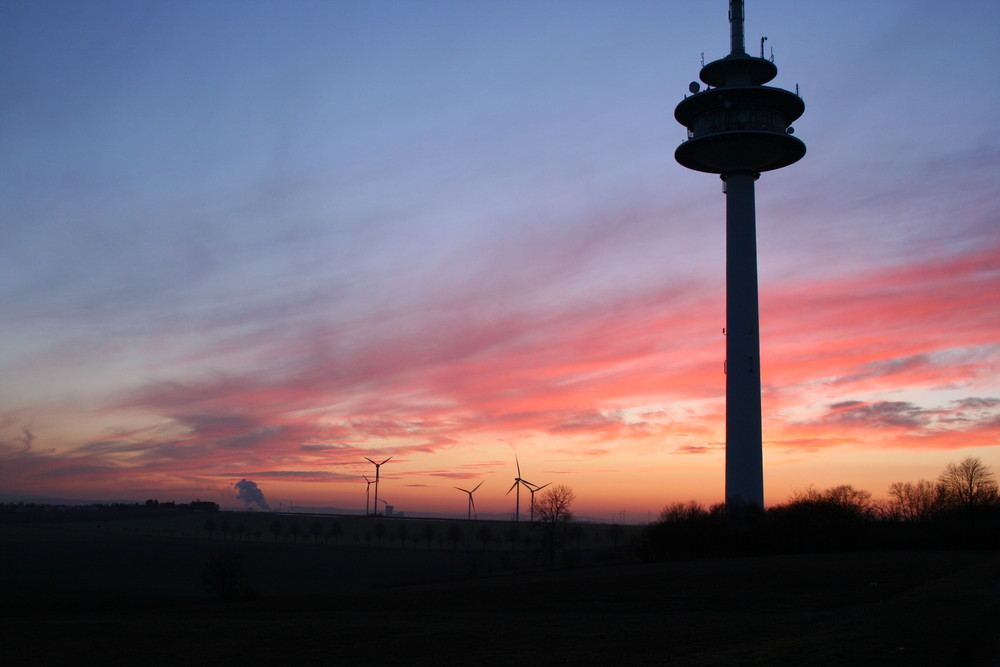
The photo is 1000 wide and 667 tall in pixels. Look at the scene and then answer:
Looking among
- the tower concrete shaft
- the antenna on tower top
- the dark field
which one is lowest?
the dark field

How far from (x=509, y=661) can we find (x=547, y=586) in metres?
29.4

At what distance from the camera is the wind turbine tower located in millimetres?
72438

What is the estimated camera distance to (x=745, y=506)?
7212 cm

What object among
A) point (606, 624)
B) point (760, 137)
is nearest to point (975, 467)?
point (760, 137)

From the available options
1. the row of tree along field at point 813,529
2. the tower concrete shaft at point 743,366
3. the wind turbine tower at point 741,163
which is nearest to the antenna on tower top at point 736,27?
the wind turbine tower at point 741,163

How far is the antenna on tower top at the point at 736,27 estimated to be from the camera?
81.1 m

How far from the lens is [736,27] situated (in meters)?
81.8

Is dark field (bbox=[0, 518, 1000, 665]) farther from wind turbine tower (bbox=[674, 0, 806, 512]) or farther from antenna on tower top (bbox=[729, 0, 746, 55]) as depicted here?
antenna on tower top (bbox=[729, 0, 746, 55])

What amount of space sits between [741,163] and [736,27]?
14703 mm

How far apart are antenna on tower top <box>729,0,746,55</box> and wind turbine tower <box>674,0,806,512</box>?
0.10 m

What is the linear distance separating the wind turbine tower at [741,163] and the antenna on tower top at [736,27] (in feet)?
0.33

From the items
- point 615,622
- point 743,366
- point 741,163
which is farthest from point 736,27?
point 615,622

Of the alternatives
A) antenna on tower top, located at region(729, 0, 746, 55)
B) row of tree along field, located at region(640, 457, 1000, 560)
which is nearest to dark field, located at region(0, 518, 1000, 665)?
row of tree along field, located at region(640, 457, 1000, 560)

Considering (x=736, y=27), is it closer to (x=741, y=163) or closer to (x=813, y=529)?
(x=741, y=163)
